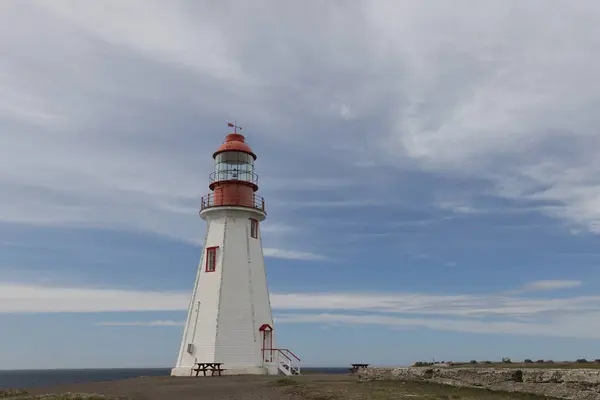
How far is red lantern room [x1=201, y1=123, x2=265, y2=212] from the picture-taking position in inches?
1069

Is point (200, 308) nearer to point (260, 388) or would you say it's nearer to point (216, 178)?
point (216, 178)

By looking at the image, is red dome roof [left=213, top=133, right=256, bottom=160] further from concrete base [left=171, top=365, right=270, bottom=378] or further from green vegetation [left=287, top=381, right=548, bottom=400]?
green vegetation [left=287, top=381, right=548, bottom=400]

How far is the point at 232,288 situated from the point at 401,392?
1359cm

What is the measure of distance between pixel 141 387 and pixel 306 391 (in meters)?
7.53

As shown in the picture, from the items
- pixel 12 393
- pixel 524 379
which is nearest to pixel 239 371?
pixel 12 393

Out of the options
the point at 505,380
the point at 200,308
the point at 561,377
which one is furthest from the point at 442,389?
the point at 200,308

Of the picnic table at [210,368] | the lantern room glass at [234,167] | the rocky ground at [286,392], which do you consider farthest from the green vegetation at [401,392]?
the lantern room glass at [234,167]

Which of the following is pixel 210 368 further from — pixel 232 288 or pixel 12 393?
pixel 12 393

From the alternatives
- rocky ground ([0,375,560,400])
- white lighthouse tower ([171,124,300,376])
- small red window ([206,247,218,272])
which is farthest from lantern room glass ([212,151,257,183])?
rocky ground ([0,375,560,400])

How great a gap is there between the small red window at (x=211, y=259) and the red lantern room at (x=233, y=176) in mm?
2447

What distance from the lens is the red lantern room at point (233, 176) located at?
2714cm

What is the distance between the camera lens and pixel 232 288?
84.1 ft

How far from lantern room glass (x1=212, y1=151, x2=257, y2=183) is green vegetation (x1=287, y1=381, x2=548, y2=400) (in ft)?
47.4

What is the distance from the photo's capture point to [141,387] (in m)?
18.9
